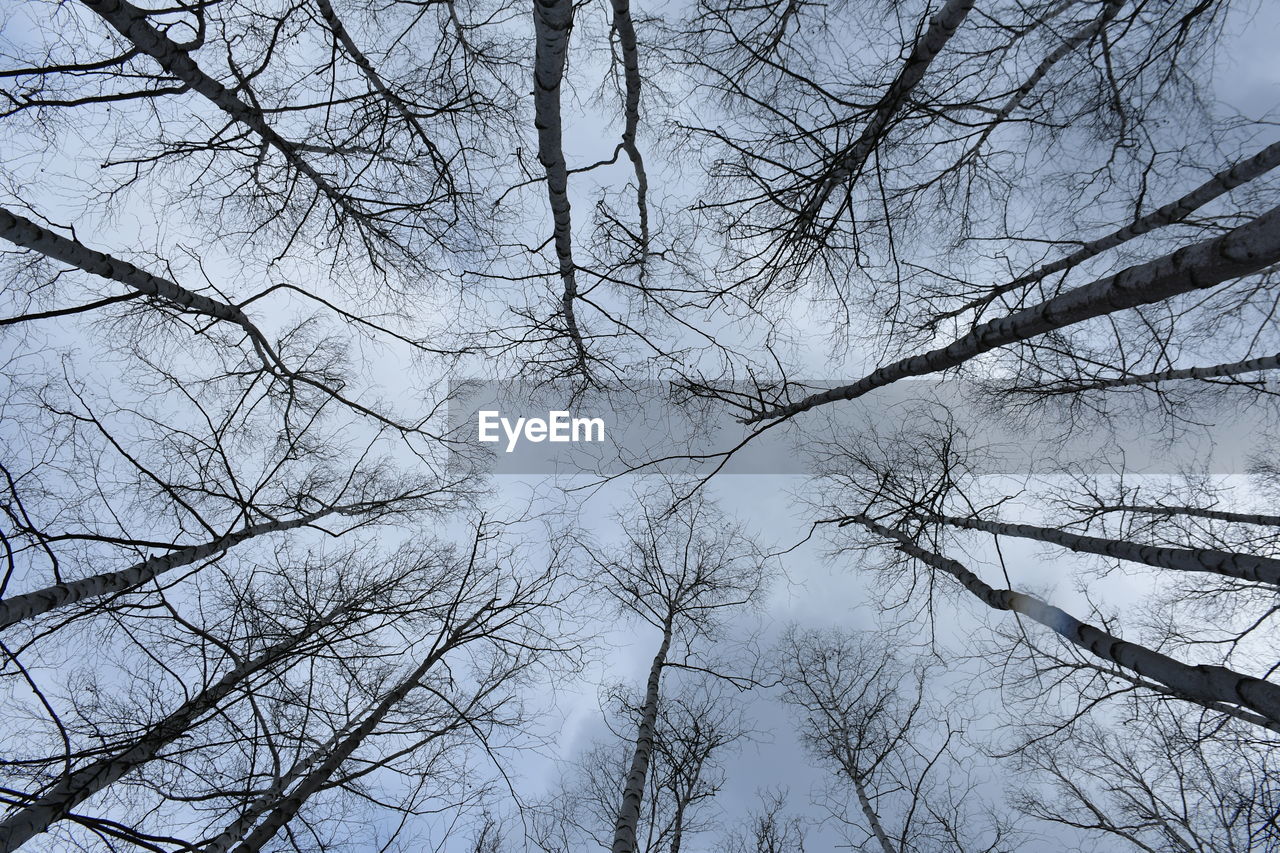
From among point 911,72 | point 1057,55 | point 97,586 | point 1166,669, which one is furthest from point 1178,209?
point 97,586

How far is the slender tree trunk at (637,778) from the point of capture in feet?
14.3

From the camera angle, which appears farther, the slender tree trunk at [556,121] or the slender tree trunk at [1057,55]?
the slender tree trunk at [1057,55]

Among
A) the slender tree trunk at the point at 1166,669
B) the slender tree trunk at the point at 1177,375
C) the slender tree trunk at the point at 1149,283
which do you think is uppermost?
the slender tree trunk at the point at 1177,375

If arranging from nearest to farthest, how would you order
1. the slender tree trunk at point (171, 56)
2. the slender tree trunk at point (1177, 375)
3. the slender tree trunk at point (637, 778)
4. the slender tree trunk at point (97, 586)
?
the slender tree trunk at point (171, 56) → the slender tree trunk at point (97, 586) → the slender tree trunk at point (637, 778) → the slender tree trunk at point (1177, 375)

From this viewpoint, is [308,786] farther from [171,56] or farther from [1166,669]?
[1166,669]

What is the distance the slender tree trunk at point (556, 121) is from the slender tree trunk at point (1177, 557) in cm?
352

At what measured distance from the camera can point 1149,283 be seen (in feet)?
6.37

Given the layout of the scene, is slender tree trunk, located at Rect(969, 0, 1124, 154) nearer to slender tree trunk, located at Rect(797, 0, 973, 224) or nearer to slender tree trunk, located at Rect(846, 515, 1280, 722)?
slender tree trunk, located at Rect(797, 0, 973, 224)

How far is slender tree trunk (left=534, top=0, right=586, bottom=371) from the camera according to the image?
9.34ft

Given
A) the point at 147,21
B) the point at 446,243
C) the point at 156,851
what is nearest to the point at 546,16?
the point at 147,21

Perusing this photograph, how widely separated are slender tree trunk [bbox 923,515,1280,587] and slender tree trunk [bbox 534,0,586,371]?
139 inches

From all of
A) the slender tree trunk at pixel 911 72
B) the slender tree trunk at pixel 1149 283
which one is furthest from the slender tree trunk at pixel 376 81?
the slender tree trunk at pixel 1149 283

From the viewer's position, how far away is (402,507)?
23.9 ft

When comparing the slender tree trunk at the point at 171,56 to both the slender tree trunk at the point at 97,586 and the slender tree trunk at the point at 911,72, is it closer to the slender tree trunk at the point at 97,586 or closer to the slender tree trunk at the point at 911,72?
the slender tree trunk at the point at 97,586
